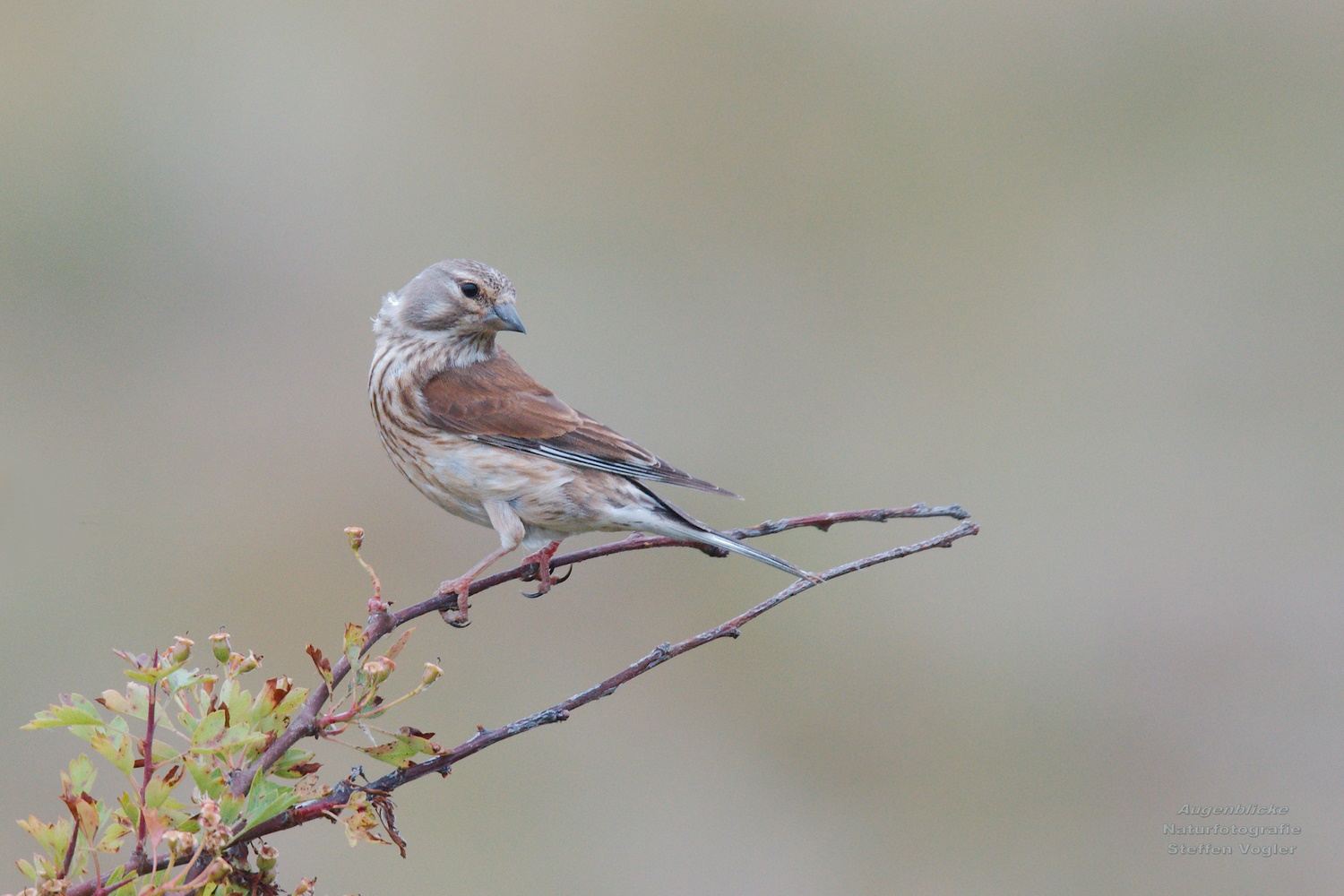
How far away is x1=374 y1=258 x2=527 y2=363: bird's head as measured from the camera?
4426 mm

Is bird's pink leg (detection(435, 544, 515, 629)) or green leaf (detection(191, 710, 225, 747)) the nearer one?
green leaf (detection(191, 710, 225, 747))

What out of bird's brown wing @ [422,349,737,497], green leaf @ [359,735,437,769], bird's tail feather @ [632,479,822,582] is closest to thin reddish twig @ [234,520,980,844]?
green leaf @ [359,735,437,769]

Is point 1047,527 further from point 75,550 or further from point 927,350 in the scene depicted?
point 75,550

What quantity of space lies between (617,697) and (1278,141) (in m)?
10.6

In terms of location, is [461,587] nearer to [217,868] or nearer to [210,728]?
[210,728]

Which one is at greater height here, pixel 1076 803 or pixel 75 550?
pixel 75 550

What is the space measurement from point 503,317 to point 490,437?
45 cm

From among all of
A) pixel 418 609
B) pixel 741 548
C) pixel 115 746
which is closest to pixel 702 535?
pixel 741 548

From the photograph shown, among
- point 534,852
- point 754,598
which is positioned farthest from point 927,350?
point 534,852

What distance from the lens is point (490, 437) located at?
14.0 feet

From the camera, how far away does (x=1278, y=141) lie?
14047 millimetres

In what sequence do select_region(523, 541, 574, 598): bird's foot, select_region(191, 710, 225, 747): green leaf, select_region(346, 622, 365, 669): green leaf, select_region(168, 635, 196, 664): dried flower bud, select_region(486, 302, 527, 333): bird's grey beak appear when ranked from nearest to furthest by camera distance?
select_region(168, 635, 196, 664): dried flower bud < select_region(191, 710, 225, 747): green leaf < select_region(346, 622, 365, 669): green leaf < select_region(523, 541, 574, 598): bird's foot < select_region(486, 302, 527, 333): bird's grey beak

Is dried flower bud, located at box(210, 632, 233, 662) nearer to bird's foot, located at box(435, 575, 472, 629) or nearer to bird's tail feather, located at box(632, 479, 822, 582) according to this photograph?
bird's foot, located at box(435, 575, 472, 629)

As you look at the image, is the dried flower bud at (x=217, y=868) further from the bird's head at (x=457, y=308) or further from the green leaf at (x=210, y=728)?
the bird's head at (x=457, y=308)
